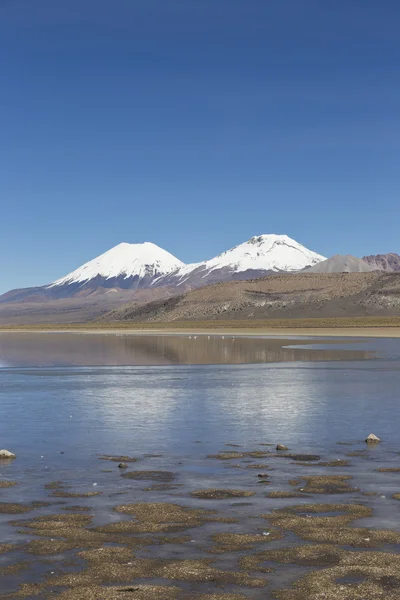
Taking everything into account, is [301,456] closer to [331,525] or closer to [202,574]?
[331,525]

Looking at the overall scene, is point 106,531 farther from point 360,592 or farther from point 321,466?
point 321,466

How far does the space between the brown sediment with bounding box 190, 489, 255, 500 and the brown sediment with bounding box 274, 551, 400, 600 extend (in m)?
4.34

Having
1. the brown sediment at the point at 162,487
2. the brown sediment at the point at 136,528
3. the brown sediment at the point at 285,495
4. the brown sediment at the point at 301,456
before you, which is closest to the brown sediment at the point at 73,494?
the brown sediment at the point at 162,487

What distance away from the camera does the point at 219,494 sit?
53.3 ft

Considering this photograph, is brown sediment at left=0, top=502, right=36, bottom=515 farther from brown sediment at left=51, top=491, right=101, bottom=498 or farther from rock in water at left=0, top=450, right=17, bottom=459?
rock in water at left=0, top=450, right=17, bottom=459

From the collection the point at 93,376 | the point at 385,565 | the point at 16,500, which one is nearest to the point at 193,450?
the point at 16,500

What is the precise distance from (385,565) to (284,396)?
22.1 meters

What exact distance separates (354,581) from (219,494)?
567 centimetres

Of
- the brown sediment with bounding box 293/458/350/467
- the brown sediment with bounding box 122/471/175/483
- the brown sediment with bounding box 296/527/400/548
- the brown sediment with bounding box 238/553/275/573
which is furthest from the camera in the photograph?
the brown sediment with bounding box 293/458/350/467

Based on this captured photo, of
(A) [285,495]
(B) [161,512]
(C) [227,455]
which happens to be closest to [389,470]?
(A) [285,495]

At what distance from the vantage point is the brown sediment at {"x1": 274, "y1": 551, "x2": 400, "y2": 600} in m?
10.4

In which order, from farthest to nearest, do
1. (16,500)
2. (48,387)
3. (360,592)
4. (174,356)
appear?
(174,356), (48,387), (16,500), (360,592)

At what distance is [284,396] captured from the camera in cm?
3356

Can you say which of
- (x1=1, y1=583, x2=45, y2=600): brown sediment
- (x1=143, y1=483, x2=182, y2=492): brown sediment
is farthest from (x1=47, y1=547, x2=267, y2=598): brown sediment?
(x1=143, y1=483, x2=182, y2=492): brown sediment
